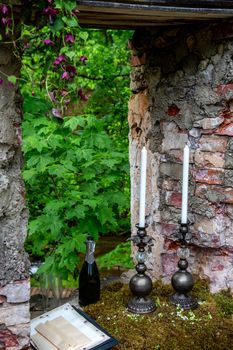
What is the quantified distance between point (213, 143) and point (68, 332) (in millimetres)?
947

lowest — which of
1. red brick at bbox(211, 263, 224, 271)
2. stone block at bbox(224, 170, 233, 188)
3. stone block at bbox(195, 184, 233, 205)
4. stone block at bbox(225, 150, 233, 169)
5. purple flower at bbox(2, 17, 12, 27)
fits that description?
red brick at bbox(211, 263, 224, 271)

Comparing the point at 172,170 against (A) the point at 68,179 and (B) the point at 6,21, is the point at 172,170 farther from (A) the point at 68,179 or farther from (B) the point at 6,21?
(B) the point at 6,21

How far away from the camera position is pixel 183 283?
6.67ft

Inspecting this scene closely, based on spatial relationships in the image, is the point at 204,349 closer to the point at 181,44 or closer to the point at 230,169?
the point at 230,169

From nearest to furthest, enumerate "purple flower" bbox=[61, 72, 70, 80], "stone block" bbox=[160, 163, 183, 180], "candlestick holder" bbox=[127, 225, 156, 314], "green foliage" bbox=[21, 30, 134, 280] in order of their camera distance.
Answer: "purple flower" bbox=[61, 72, 70, 80] < "candlestick holder" bbox=[127, 225, 156, 314] < "stone block" bbox=[160, 163, 183, 180] < "green foliage" bbox=[21, 30, 134, 280]

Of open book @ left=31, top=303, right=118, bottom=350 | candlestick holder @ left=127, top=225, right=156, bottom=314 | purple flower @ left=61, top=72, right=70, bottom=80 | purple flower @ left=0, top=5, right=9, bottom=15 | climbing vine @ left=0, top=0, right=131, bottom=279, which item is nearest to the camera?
purple flower @ left=0, top=5, right=9, bottom=15

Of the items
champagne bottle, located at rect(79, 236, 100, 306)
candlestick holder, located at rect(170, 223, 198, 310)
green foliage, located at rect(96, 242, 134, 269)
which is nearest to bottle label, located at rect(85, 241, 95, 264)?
champagne bottle, located at rect(79, 236, 100, 306)

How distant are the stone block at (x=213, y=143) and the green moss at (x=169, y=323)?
0.60 metres

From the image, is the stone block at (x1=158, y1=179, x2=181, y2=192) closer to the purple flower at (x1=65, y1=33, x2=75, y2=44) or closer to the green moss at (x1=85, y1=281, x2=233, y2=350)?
the green moss at (x1=85, y1=281, x2=233, y2=350)

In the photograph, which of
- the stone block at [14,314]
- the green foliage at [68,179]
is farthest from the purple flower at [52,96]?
the stone block at [14,314]

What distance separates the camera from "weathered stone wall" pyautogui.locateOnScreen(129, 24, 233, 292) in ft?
6.68

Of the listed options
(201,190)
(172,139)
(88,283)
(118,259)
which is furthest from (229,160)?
(118,259)

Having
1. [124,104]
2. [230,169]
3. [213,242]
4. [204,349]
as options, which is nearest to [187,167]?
[230,169]

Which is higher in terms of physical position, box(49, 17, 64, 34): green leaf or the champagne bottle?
box(49, 17, 64, 34): green leaf
